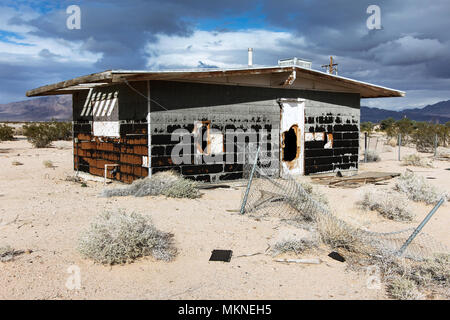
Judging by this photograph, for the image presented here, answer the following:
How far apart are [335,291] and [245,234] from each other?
251cm

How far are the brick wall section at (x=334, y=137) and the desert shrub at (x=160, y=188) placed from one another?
5.84 meters

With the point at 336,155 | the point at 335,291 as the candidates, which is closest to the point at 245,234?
the point at 335,291

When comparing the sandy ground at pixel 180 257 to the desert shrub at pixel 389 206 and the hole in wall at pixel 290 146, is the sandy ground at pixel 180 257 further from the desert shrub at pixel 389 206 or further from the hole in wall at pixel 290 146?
the hole in wall at pixel 290 146

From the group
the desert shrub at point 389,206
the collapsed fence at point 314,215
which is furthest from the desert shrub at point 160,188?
the desert shrub at point 389,206

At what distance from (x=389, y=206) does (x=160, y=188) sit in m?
5.51

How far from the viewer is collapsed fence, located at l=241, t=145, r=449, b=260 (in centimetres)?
630

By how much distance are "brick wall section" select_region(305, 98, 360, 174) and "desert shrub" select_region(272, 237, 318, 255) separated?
8136 millimetres

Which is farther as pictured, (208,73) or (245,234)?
(208,73)

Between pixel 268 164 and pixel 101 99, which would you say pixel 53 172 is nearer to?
pixel 101 99

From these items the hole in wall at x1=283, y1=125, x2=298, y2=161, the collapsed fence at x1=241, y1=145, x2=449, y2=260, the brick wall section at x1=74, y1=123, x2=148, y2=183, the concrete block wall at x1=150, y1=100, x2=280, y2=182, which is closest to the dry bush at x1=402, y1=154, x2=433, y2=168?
the hole in wall at x1=283, y1=125, x2=298, y2=161

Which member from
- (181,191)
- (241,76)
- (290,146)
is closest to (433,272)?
(181,191)

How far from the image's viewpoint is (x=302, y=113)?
14.1 m

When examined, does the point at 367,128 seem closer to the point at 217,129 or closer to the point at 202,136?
the point at 217,129

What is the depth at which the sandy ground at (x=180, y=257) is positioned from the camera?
483 cm
